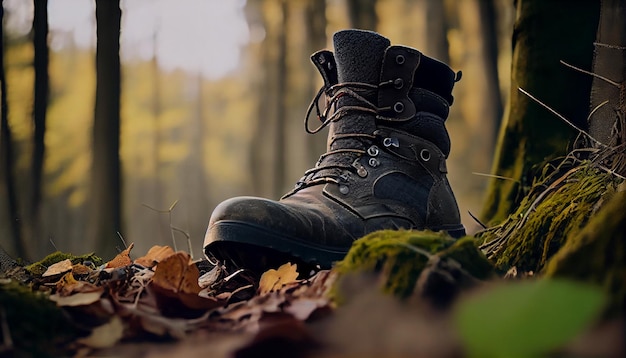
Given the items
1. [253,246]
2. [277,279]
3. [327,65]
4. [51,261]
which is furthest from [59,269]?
[327,65]

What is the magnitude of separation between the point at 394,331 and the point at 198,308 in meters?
0.69

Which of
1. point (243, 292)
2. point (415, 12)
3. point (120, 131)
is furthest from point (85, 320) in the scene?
point (415, 12)

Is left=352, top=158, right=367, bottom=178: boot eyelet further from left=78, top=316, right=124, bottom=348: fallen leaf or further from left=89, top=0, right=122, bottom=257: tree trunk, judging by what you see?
left=89, top=0, right=122, bottom=257: tree trunk

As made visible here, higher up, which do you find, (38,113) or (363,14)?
(363,14)

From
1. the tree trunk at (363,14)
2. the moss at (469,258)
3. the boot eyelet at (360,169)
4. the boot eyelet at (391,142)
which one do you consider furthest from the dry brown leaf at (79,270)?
the tree trunk at (363,14)

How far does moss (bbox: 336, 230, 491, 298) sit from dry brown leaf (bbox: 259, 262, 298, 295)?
327 millimetres

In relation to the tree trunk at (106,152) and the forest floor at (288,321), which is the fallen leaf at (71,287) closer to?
the forest floor at (288,321)

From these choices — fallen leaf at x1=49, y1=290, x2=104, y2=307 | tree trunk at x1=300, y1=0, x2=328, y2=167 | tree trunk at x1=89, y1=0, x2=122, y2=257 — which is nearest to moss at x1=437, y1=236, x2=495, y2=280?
fallen leaf at x1=49, y1=290, x2=104, y2=307

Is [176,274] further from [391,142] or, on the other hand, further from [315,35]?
[315,35]

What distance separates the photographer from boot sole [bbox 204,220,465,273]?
188cm

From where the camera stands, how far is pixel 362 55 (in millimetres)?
2348

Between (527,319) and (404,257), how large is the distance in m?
0.59

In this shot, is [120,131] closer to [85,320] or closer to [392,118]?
[392,118]

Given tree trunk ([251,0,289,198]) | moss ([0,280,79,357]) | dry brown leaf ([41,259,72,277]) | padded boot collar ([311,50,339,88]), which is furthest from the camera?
tree trunk ([251,0,289,198])
